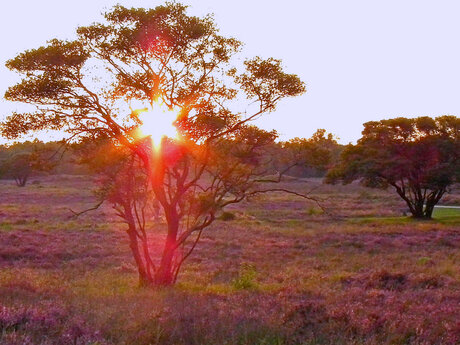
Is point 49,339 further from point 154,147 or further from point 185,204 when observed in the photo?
point 185,204

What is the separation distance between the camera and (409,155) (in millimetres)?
52844

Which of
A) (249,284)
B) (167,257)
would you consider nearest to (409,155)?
(249,284)

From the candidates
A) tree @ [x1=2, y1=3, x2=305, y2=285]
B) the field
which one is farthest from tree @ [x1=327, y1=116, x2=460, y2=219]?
tree @ [x1=2, y1=3, x2=305, y2=285]

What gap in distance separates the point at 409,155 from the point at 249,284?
38396 mm

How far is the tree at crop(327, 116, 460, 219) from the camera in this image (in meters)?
51.8

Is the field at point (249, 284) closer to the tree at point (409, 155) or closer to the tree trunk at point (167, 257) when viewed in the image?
the tree trunk at point (167, 257)

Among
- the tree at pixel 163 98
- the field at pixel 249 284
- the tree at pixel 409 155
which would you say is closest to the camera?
the field at pixel 249 284

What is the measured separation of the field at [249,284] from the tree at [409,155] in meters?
4.52

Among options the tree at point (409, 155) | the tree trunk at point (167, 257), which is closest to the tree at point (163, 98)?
the tree trunk at point (167, 257)

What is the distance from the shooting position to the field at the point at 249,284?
7.72 metres

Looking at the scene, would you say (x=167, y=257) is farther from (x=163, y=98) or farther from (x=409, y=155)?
(x=409, y=155)

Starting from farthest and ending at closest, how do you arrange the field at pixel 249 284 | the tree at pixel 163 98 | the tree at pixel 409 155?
the tree at pixel 409 155
the tree at pixel 163 98
the field at pixel 249 284

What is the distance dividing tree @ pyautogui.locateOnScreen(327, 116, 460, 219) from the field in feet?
14.8

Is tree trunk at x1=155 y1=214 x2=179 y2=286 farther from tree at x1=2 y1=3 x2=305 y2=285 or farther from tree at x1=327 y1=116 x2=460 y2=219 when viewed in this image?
tree at x1=327 y1=116 x2=460 y2=219
